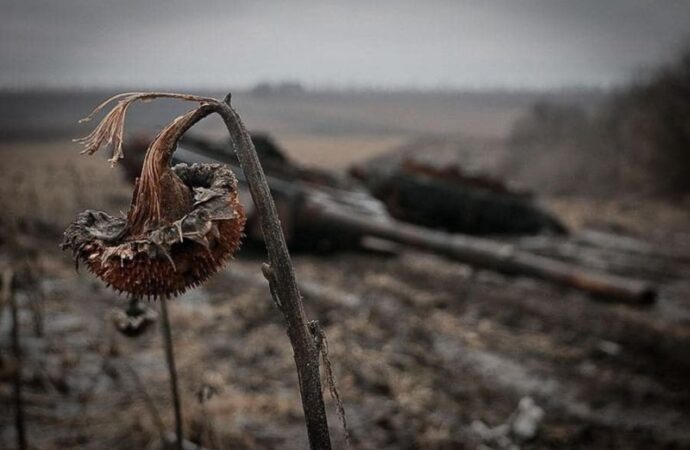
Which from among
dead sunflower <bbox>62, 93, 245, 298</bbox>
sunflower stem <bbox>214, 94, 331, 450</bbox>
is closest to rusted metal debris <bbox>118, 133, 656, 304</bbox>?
dead sunflower <bbox>62, 93, 245, 298</bbox>

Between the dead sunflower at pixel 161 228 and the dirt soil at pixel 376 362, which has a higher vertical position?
the dead sunflower at pixel 161 228

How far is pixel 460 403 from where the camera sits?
4.30 meters

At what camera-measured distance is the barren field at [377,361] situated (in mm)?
3686

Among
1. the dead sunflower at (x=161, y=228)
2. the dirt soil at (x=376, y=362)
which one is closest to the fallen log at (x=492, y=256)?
the dirt soil at (x=376, y=362)

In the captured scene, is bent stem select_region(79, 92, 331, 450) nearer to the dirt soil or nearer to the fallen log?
the dirt soil

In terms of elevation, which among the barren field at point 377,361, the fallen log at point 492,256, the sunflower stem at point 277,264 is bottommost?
the barren field at point 377,361

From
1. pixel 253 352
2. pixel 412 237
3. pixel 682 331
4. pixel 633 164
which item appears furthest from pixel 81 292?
pixel 633 164

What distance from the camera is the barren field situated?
12.1 feet

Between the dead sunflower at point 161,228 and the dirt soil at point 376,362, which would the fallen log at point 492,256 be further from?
the dead sunflower at point 161,228

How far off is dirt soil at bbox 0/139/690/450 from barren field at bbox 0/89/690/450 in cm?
2

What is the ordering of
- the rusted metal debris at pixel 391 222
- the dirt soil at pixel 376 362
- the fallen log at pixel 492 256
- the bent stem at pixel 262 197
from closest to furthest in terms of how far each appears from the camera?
the bent stem at pixel 262 197 → the dirt soil at pixel 376 362 → the fallen log at pixel 492 256 → the rusted metal debris at pixel 391 222

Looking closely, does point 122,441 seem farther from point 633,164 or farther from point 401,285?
point 633,164

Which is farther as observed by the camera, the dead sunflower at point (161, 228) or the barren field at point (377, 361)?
the barren field at point (377, 361)

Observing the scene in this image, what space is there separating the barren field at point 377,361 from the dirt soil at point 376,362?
0.02m
